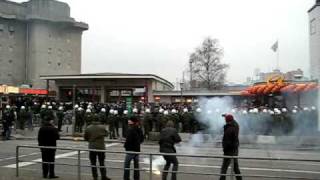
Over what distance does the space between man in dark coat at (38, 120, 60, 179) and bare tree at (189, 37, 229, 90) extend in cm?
6588

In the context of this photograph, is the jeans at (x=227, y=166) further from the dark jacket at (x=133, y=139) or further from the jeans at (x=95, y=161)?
the jeans at (x=95, y=161)

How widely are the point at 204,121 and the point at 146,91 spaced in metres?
28.3

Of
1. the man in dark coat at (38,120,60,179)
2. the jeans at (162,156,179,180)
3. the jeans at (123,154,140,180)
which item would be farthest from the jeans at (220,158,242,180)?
the man in dark coat at (38,120,60,179)

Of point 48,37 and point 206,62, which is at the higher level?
point 48,37

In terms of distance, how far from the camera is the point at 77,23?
92.4 m

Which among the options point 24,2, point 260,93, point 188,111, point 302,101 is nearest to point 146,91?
point 260,93

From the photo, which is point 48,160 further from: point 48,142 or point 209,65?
point 209,65

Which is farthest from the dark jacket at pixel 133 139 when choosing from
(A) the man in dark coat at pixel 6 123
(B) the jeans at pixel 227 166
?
(A) the man in dark coat at pixel 6 123

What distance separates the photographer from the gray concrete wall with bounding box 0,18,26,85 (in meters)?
84.6

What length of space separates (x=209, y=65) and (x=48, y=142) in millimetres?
67414

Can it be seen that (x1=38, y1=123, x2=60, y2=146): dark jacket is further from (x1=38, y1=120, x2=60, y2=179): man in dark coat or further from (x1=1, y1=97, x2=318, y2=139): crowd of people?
(x1=1, y1=97, x2=318, y2=139): crowd of people

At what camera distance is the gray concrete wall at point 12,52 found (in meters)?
84.6

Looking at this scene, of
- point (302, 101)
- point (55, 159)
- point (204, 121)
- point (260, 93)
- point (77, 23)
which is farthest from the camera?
point (77, 23)

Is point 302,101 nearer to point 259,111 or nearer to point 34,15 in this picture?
point 259,111
